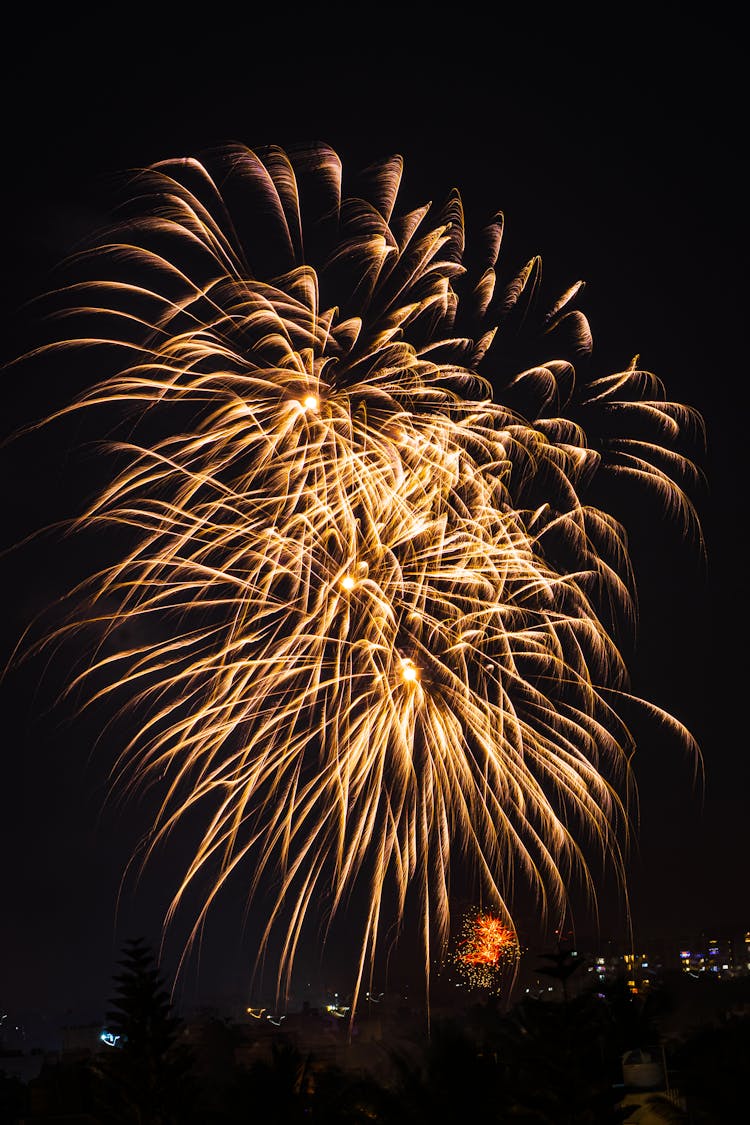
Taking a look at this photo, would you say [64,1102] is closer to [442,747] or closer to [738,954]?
[442,747]

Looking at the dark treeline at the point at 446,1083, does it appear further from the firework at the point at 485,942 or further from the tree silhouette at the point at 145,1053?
the firework at the point at 485,942

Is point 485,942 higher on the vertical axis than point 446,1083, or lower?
higher

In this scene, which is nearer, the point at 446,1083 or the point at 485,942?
the point at 446,1083

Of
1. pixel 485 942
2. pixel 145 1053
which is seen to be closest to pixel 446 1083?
pixel 145 1053

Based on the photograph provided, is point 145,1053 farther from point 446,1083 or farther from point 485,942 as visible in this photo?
point 485,942

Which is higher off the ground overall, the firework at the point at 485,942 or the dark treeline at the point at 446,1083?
the firework at the point at 485,942

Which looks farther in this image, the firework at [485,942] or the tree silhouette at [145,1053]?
the firework at [485,942]

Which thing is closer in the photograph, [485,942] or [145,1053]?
[145,1053]

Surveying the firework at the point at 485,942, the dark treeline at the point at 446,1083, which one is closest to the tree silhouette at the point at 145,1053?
the dark treeline at the point at 446,1083

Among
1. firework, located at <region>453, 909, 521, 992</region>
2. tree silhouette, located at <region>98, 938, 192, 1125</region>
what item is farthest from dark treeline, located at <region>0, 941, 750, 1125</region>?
firework, located at <region>453, 909, 521, 992</region>

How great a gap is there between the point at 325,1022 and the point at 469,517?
78116 mm

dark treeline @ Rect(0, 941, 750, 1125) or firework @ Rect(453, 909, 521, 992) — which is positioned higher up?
firework @ Rect(453, 909, 521, 992)

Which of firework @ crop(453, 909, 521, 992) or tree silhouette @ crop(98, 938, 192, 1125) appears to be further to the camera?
firework @ crop(453, 909, 521, 992)

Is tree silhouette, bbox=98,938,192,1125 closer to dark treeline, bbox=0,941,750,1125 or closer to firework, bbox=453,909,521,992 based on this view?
dark treeline, bbox=0,941,750,1125
